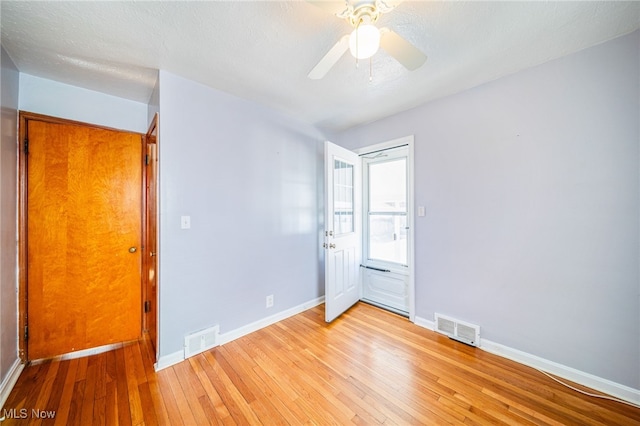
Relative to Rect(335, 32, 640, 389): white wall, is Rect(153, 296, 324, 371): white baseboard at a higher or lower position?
lower

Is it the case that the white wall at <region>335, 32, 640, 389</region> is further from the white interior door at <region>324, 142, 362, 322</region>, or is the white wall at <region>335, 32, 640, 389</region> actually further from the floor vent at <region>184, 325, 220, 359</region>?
the floor vent at <region>184, 325, 220, 359</region>

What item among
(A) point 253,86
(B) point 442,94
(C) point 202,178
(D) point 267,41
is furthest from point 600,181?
(C) point 202,178

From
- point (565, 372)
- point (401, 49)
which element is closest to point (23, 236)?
point (401, 49)

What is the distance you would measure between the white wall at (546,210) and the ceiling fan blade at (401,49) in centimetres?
128

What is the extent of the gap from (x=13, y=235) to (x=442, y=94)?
387cm

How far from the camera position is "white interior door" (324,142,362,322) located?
2660mm

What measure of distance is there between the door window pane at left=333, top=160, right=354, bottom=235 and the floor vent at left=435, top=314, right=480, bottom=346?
1.40 m

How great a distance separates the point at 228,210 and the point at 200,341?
1214 mm

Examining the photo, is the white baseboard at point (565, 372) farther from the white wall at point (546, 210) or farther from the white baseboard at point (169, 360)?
the white baseboard at point (169, 360)

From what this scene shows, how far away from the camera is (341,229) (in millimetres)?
2918

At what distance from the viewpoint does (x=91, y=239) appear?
211cm

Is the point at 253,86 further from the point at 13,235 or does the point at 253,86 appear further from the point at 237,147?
Answer: the point at 13,235

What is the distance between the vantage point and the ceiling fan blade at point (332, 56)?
122 cm

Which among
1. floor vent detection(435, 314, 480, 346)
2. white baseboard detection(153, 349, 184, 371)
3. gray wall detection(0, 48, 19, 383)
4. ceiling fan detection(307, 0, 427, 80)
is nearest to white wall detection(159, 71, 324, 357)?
white baseboard detection(153, 349, 184, 371)
